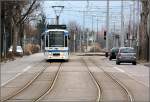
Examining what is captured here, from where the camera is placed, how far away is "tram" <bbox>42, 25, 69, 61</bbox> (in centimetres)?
5291

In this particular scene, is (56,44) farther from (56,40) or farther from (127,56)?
(127,56)

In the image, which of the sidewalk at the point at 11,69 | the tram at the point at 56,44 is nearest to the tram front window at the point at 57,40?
the tram at the point at 56,44

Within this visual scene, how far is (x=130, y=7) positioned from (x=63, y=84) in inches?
2146

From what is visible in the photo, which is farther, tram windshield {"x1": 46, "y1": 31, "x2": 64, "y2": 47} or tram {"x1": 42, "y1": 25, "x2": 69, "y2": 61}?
tram windshield {"x1": 46, "y1": 31, "x2": 64, "y2": 47}

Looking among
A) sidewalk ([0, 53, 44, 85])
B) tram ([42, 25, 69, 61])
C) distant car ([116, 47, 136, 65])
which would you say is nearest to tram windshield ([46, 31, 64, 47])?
tram ([42, 25, 69, 61])

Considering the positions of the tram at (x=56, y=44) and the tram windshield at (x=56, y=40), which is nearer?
the tram at (x=56, y=44)

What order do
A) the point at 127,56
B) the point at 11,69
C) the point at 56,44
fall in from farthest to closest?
the point at 56,44, the point at 127,56, the point at 11,69

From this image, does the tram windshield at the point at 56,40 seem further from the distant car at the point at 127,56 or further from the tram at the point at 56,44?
the distant car at the point at 127,56

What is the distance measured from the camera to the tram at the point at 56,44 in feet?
174

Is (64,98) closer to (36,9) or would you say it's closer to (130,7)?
(36,9)

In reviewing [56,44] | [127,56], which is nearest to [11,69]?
[127,56]

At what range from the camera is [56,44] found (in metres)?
53.2

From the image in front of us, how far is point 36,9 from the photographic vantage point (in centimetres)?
7012

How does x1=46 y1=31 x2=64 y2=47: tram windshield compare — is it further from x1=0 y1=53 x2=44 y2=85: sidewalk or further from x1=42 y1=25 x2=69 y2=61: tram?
x1=0 y1=53 x2=44 y2=85: sidewalk
